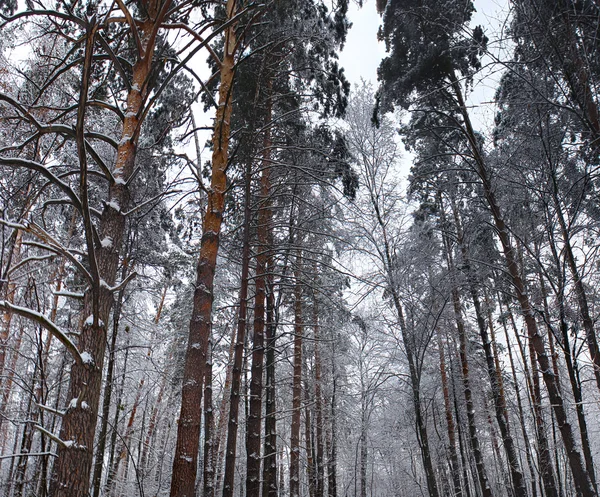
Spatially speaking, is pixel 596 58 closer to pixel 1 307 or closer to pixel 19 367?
pixel 1 307

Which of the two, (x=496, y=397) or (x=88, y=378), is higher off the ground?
(x=496, y=397)

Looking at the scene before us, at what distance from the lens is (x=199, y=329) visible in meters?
4.07

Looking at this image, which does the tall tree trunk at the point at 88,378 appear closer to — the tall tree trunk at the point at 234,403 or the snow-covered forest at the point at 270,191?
the snow-covered forest at the point at 270,191

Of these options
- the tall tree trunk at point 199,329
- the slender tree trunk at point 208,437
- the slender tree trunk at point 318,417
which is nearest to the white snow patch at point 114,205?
the tall tree trunk at point 199,329

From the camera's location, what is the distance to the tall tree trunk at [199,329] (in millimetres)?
3645

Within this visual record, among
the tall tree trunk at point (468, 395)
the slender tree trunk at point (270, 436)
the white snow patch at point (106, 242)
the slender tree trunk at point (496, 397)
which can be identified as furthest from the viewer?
the tall tree trunk at point (468, 395)

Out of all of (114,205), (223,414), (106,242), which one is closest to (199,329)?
(106,242)

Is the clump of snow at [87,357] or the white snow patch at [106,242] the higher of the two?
the white snow patch at [106,242]

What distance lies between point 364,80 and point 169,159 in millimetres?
6765

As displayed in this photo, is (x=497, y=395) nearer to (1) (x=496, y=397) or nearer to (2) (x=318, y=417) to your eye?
(1) (x=496, y=397)

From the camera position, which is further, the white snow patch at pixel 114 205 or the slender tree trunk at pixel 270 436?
the slender tree trunk at pixel 270 436

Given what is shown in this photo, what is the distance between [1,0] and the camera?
160 inches

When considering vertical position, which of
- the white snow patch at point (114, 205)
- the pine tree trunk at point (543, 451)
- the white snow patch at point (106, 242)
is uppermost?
the white snow patch at point (114, 205)

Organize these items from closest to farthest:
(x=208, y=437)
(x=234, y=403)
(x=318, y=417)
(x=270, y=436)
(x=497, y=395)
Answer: (x=234, y=403) → (x=270, y=436) → (x=208, y=437) → (x=497, y=395) → (x=318, y=417)
